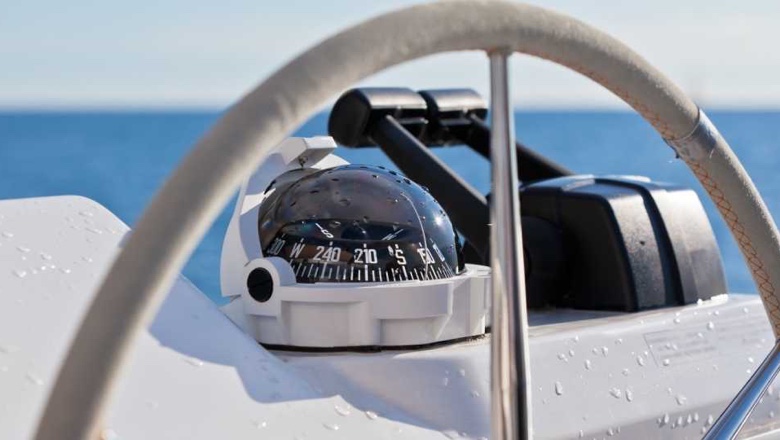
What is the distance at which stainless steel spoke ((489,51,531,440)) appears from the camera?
742 mm

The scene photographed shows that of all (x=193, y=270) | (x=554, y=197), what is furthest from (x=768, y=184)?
(x=554, y=197)

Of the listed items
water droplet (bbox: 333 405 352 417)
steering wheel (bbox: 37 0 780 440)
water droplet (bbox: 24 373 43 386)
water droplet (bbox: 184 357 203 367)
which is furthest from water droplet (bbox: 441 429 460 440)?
steering wheel (bbox: 37 0 780 440)

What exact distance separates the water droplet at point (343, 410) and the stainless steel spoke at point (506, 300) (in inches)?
14.3

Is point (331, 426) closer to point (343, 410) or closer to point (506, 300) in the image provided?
point (343, 410)

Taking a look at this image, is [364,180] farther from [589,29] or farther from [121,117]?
[121,117]

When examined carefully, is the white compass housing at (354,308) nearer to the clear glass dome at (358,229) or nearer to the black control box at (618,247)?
the clear glass dome at (358,229)

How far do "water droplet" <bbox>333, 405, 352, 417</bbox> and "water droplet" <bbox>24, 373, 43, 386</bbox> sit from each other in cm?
24

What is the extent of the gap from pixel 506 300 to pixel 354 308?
442 millimetres

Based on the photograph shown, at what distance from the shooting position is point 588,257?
1.64 meters

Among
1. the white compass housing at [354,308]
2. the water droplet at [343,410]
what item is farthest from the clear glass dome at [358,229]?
the water droplet at [343,410]

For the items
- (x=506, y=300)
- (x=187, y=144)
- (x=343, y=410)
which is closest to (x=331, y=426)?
(x=343, y=410)

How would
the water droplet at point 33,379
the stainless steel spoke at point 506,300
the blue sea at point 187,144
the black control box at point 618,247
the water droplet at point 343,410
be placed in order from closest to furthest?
→ the stainless steel spoke at point 506,300, the water droplet at point 33,379, the water droplet at point 343,410, the black control box at point 618,247, the blue sea at point 187,144

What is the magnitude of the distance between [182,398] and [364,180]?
0.34 m

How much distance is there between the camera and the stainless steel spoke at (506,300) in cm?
74
